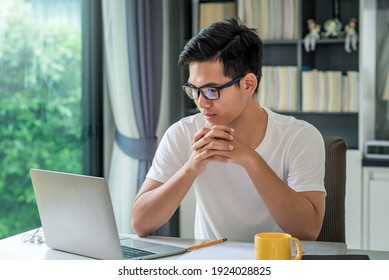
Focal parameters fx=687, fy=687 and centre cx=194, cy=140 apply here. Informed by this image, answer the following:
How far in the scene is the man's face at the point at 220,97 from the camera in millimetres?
1965

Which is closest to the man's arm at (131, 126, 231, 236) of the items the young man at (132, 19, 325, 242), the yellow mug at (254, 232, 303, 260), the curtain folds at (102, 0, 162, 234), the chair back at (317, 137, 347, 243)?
the young man at (132, 19, 325, 242)

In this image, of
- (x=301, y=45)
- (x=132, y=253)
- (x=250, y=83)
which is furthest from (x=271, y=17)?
(x=132, y=253)

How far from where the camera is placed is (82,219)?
1651mm

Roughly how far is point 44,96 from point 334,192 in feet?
5.84

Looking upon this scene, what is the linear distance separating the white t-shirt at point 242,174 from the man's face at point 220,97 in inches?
6.1

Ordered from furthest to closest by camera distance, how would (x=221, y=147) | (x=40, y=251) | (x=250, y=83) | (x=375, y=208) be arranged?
(x=375, y=208)
(x=250, y=83)
(x=221, y=147)
(x=40, y=251)

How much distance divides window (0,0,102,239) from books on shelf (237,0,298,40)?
0.85 m

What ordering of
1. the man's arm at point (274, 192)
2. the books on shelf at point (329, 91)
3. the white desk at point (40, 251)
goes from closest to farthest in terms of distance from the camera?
the white desk at point (40, 251) → the man's arm at point (274, 192) → the books on shelf at point (329, 91)

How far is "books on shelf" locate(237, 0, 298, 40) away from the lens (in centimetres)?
379

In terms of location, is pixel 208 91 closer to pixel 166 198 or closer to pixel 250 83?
pixel 250 83

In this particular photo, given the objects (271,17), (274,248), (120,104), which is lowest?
(274,248)

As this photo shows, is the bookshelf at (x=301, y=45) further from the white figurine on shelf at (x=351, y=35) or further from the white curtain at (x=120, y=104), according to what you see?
the white curtain at (x=120, y=104)

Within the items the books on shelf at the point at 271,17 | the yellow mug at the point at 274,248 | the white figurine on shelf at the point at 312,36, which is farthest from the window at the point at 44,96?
the yellow mug at the point at 274,248
